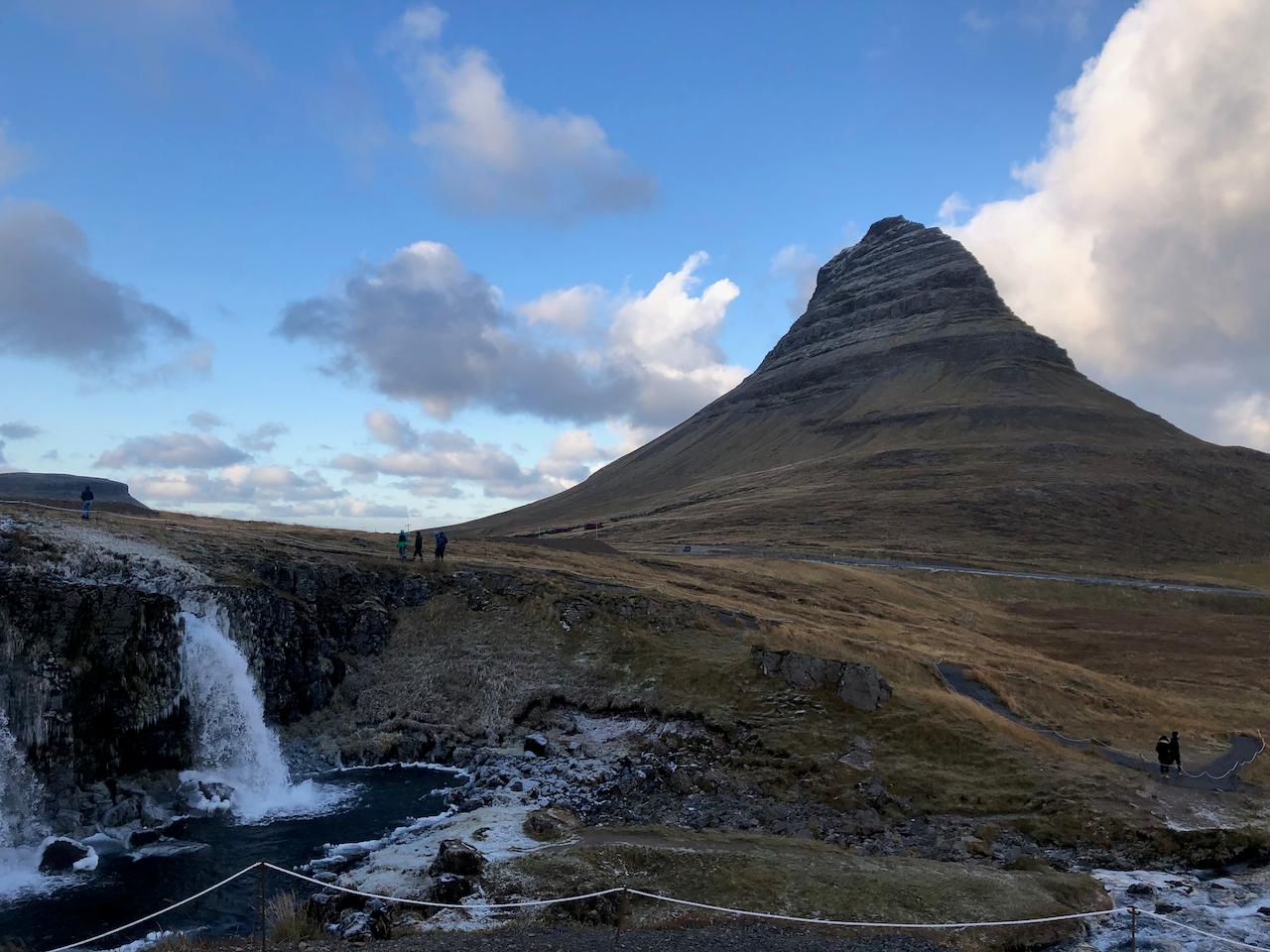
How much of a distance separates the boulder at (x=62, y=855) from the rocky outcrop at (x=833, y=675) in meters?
26.9

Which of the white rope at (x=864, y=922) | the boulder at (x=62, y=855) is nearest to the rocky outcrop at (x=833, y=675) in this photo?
the white rope at (x=864, y=922)

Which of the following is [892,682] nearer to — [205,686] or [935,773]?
[935,773]

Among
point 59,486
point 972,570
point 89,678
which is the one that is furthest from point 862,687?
point 59,486

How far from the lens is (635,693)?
40156 mm

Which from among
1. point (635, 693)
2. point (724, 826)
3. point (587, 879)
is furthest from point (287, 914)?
point (635, 693)

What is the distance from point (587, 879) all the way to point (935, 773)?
15.2 m

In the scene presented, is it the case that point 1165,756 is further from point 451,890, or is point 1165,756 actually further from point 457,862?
point 451,890

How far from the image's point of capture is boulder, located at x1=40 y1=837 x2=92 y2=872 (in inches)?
1007

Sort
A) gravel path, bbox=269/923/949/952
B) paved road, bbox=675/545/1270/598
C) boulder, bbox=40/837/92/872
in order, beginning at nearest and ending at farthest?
gravel path, bbox=269/923/949/952 → boulder, bbox=40/837/92/872 → paved road, bbox=675/545/1270/598

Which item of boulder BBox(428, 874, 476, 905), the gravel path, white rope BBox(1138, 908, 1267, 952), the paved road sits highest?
the paved road

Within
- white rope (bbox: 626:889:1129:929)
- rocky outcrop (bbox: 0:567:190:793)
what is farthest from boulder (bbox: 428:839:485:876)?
rocky outcrop (bbox: 0:567:190:793)

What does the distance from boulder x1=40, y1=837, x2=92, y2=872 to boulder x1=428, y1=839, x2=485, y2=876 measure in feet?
38.5

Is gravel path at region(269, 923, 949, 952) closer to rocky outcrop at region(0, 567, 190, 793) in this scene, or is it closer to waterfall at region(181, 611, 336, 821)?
waterfall at region(181, 611, 336, 821)

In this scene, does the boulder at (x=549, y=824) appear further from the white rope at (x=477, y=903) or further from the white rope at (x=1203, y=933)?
the white rope at (x=1203, y=933)
